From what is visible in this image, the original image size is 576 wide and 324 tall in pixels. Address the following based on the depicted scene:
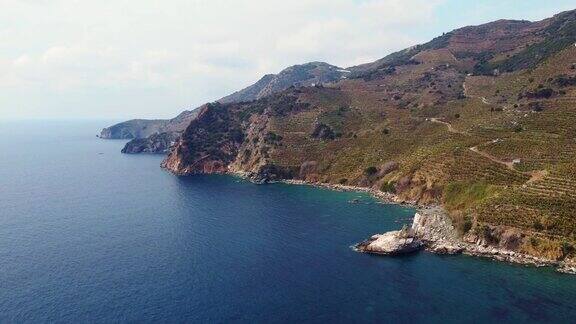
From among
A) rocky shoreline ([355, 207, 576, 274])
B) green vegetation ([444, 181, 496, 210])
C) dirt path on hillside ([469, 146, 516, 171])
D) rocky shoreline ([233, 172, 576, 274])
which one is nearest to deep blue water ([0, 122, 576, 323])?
rocky shoreline ([233, 172, 576, 274])

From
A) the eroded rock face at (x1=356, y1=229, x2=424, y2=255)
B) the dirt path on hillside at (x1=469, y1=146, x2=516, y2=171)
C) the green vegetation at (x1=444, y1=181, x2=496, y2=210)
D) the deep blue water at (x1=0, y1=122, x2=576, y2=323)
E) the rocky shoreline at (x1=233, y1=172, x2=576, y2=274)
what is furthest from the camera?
the dirt path on hillside at (x1=469, y1=146, x2=516, y2=171)

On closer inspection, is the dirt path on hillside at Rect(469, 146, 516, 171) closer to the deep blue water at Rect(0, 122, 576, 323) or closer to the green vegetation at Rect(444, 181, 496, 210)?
the green vegetation at Rect(444, 181, 496, 210)

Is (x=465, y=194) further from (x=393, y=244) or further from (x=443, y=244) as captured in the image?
(x=393, y=244)

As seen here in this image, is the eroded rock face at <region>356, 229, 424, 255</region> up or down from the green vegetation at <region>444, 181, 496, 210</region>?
down

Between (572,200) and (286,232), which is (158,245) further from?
(572,200)

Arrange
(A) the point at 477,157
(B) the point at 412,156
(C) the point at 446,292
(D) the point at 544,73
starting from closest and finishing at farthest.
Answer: (C) the point at 446,292, (A) the point at 477,157, (B) the point at 412,156, (D) the point at 544,73

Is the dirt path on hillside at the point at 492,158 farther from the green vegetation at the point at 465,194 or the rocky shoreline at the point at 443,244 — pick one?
the rocky shoreline at the point at 443,244

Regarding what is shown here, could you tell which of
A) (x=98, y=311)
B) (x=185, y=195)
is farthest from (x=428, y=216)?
(x=185, y=195)
